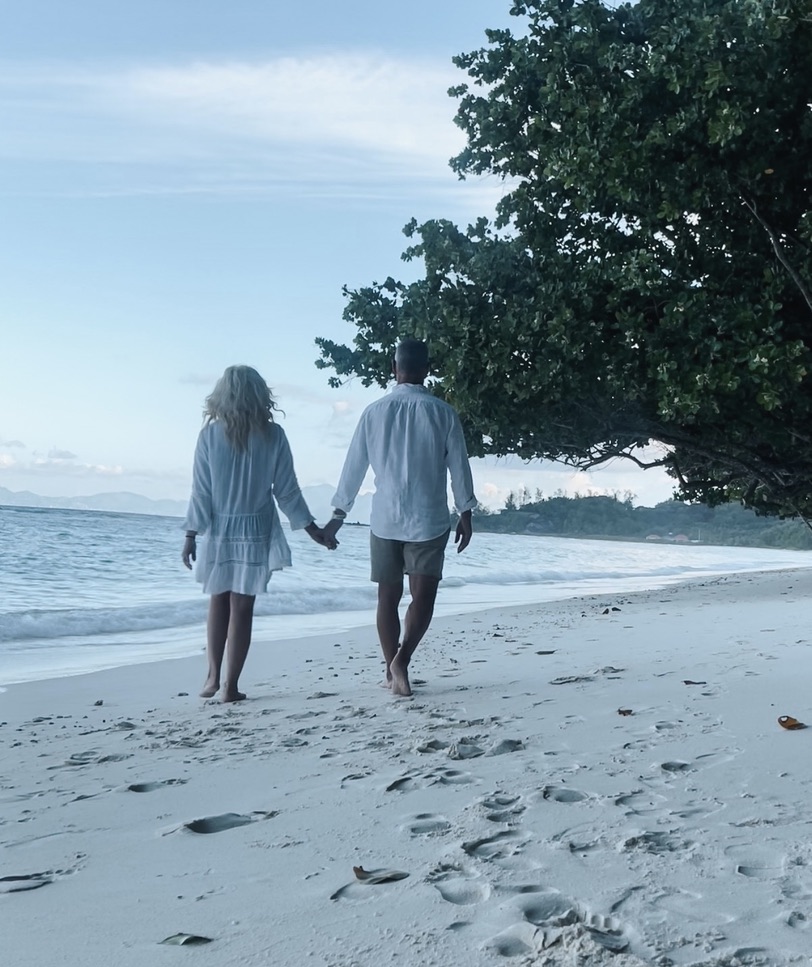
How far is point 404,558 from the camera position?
552 centimetres

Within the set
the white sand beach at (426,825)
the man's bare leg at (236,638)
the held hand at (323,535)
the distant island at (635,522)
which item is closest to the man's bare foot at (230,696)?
the man's bare leg at (236,638)

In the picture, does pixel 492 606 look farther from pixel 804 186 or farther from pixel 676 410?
pixel 804 186

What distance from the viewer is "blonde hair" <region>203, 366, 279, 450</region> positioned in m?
5.47

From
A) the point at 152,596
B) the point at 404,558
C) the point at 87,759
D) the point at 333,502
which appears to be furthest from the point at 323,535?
the point at 152,596

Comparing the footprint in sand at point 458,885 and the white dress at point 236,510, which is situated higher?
the white dress at point 236,510

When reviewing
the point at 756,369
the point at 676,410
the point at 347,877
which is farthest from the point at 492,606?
the point at 347,877

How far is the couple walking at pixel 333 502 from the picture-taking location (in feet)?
17.9

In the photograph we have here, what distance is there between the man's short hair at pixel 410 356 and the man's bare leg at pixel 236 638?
1642 millimetres

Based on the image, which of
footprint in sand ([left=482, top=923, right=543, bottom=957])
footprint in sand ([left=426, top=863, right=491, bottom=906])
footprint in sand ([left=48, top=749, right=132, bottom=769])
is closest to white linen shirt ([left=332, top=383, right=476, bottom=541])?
footprint in sand ([left=48, top=749, right=132, bottom=769])

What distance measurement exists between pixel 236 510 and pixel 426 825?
10.1 ft

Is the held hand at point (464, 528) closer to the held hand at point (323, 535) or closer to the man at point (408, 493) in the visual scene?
the man at point (408, 493)

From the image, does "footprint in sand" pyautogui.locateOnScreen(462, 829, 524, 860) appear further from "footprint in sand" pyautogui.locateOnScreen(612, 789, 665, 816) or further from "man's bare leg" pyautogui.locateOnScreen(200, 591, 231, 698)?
"man's bare leg" pyautogui.locateOnScreen(200, 591, 231, 698)

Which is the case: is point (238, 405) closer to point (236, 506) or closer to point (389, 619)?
point (236, 506)

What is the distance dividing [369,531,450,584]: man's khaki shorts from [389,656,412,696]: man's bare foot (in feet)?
1.61
